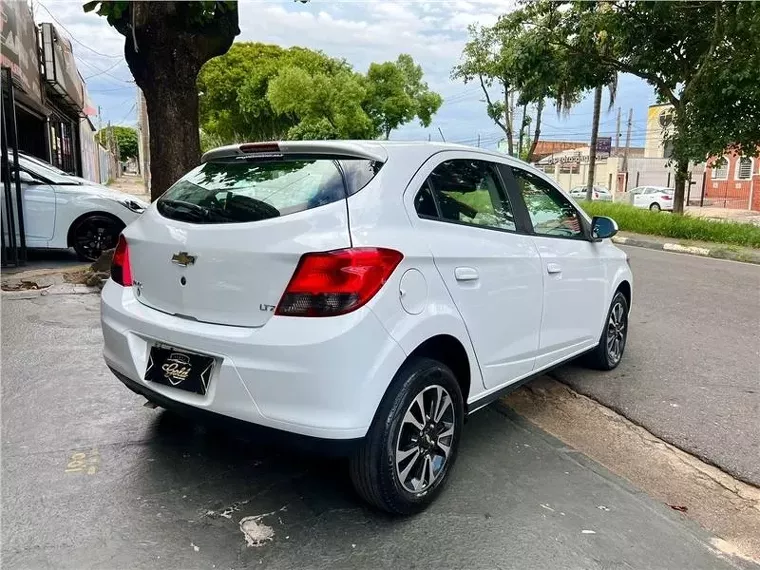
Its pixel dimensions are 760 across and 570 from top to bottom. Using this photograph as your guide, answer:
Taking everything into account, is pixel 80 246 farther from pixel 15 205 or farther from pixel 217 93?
pixel 217 93

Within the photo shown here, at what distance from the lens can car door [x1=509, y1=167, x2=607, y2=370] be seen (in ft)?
12.3

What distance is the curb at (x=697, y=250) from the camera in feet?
40.1

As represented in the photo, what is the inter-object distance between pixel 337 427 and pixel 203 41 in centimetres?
598

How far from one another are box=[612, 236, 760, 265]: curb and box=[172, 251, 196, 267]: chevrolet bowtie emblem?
1215 cm

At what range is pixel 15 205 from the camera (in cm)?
820

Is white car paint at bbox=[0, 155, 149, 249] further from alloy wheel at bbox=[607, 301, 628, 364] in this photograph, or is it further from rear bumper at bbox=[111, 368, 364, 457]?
rear bumper at bbox=[111, 368, 364, 457]

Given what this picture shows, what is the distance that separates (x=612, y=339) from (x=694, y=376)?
0.67m

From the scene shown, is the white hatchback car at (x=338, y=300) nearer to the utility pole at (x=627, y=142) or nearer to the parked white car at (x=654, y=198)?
the parked white car at (x=654, y=198)

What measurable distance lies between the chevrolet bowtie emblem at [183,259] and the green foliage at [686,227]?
14.1m

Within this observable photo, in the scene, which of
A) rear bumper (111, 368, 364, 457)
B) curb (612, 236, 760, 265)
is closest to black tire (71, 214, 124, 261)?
rear bumper (111, 368, 364, 457)

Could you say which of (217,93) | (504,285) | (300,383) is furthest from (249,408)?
(217,93)

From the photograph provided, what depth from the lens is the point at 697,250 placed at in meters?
13.2

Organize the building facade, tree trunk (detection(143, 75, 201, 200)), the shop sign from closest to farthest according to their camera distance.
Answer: tree trunk (detection(143, 75, 201, 200)) → the shop sign → the building facade

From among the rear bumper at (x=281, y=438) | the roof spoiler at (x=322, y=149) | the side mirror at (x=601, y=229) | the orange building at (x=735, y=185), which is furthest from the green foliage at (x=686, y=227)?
the orange building at (x=735, y=185)
